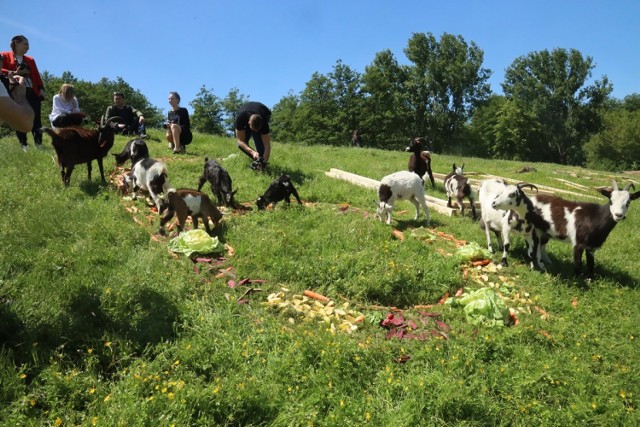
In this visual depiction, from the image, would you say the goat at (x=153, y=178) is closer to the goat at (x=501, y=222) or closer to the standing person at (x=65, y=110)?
the standing person at (x=65, y=110)

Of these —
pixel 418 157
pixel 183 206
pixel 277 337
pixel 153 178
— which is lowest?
pixel 277 337

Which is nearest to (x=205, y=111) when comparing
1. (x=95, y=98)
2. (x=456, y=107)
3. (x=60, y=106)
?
(x=95, y=98)

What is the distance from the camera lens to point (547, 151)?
183ft

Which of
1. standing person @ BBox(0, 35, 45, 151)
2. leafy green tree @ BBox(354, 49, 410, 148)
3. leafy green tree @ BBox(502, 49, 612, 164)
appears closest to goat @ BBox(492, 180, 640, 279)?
standing person @ BBox(0, 35, 45, 151)

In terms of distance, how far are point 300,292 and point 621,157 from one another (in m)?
62.8

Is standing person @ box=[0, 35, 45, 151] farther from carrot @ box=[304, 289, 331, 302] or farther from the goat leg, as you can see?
the goat leg

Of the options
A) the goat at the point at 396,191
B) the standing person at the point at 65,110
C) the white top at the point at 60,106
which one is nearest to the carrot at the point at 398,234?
the goat at the point at 396,191

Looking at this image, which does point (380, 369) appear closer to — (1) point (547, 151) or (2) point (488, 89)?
(2) point (488, 89)

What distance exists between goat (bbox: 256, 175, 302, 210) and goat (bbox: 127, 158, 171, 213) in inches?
74.8

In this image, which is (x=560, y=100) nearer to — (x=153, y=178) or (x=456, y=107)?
(x=456, y=107)

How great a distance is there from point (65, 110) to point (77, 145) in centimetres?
253

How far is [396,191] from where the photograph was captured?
859 cm

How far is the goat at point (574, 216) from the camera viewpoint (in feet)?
20.7

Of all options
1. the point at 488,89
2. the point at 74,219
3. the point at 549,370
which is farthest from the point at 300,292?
the point at 488,89
